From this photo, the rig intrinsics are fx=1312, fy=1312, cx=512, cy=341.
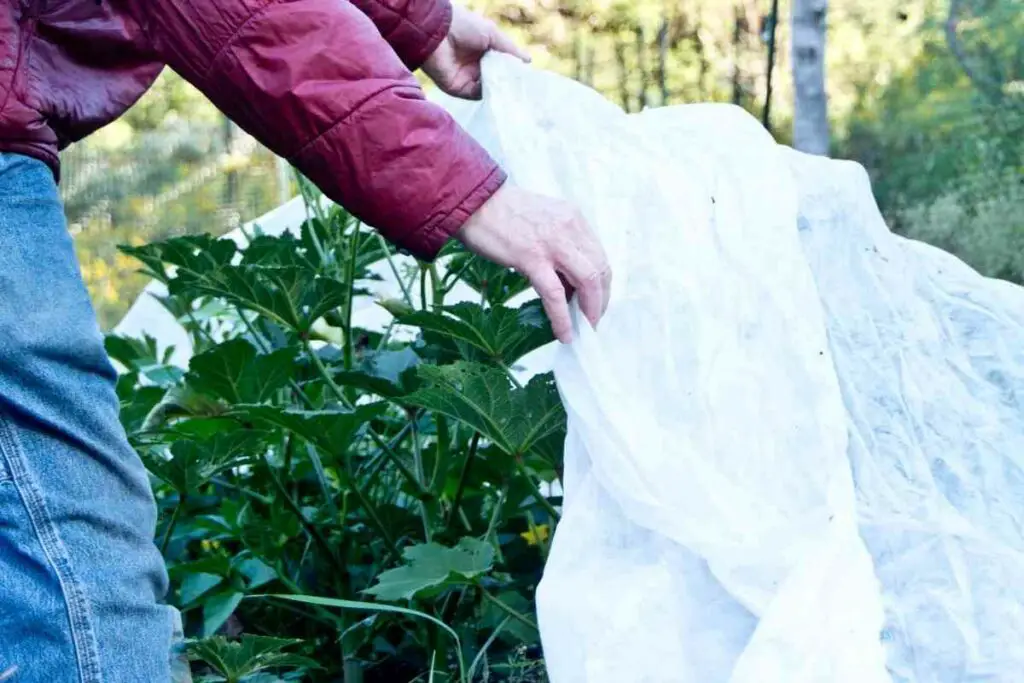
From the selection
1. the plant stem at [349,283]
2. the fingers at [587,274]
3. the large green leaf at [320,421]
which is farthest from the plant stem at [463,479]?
the fingers at [587,274]

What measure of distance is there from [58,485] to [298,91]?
1.12 feet

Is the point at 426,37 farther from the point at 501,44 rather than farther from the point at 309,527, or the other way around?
the point at 309,527

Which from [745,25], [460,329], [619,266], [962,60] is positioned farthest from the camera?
[745,25]

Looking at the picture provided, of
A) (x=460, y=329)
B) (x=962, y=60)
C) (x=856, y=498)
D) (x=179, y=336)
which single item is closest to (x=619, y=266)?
(x=460, y=329)

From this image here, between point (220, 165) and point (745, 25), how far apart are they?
2575 millimetres

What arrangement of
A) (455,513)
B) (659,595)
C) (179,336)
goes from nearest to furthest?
(659,595), (455,513), (179,336)

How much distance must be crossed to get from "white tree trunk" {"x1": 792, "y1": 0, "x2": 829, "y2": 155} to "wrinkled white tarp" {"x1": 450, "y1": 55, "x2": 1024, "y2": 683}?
5.09 ft

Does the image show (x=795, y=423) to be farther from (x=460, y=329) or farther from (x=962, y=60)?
(x=962, y=60)

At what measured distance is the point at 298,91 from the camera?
98 cm

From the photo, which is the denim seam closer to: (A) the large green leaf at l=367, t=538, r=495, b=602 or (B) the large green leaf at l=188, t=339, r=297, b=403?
(A) the large green leaf at l=367, t=538, r=495, b=602

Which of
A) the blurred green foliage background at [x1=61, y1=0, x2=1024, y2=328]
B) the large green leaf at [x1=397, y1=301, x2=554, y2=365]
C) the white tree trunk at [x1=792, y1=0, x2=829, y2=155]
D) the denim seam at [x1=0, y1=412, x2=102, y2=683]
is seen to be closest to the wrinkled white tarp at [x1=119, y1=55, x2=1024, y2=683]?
the large green leaf at [x1=397, y1=301, x2=554, y2=365]

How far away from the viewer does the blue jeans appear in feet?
3.11

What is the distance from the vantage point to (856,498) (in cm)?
112

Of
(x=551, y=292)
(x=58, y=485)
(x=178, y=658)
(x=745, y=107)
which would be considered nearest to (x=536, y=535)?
(x=178, y=658)
